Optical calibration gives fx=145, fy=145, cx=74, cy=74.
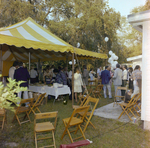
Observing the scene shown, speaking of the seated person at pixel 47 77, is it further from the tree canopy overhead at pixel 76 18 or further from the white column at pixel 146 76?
the tree canopy overhead at pixel 76 18

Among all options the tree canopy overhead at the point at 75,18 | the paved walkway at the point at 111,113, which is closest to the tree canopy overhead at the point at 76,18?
the tree canopy overhead at the point at 75,18

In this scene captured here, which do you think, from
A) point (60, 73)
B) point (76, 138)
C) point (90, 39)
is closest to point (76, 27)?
point (90, 39)

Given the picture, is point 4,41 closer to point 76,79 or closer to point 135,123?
point 76,79

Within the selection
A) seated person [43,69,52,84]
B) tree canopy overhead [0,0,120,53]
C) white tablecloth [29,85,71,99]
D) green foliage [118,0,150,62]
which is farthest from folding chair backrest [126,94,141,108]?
green foliage [118,0,150,62]

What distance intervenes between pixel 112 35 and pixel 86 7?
4270 mm

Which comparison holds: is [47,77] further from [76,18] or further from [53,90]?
[76,18]

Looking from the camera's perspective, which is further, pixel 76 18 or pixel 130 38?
pixel 130 38

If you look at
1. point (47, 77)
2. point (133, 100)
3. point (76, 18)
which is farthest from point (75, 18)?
point (133, 100)

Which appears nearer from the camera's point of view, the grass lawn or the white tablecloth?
the grass lawn

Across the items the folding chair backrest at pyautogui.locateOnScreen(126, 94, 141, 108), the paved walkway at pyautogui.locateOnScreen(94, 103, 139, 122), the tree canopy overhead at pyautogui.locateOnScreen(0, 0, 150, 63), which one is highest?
the tree canopy overhead at pyautogui.locateOnScreen(0, 0, 150, 63)

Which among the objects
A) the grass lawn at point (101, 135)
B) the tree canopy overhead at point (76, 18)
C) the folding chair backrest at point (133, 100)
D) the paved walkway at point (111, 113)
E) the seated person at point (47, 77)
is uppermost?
the tree canopy overhead at point (76, 18)

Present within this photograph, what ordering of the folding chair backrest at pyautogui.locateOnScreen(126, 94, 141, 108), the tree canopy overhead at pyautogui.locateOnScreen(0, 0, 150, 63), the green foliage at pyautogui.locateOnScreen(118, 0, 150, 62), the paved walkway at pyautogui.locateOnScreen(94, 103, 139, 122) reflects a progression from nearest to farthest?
the folding chair backrest at pyautogui.locateOnScreen(126, 94, 141, 108) → the paved walkway at pyautogui.locateOnScreen(94, 103, 139, 122) → the tree canopy overhead at pyautogui.locateOnScreen(0, 0, 150, 63) → the green foliage at pyautogui.locateOnScreen(118, 0, 150, 62)

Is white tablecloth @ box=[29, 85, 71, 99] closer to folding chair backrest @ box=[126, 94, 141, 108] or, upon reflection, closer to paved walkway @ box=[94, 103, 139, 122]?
paved walkway @ box=[94, 103, 139, 122]

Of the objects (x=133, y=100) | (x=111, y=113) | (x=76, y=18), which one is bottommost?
(x=111, y=113)
